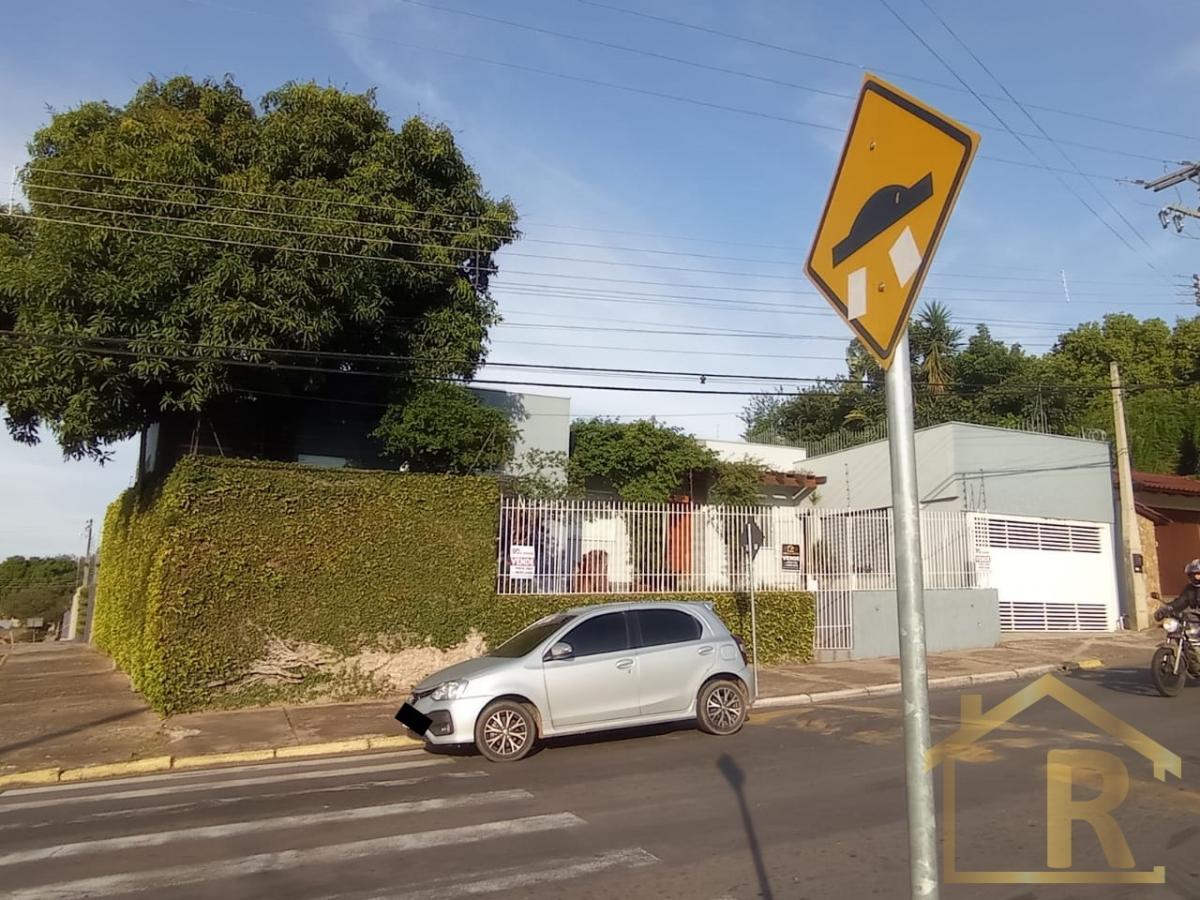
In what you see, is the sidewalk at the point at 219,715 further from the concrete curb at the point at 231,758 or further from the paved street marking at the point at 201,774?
the paved street marking at the point at 201,774

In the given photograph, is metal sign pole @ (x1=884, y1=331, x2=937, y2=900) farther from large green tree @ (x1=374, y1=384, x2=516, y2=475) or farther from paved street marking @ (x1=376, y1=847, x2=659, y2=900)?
large green tree @ (x1=374, y1=384, x2=516, y2=475)

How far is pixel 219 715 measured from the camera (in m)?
13.0

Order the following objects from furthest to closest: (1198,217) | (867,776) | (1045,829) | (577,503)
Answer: (1198,217) < (577,503) < (867,776) < (1045,829)

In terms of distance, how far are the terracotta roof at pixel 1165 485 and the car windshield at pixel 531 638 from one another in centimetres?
2228

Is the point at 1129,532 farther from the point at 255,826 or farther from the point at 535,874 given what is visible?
the point at 255,826

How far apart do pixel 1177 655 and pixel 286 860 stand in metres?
11.2

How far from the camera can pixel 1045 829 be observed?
634 cm

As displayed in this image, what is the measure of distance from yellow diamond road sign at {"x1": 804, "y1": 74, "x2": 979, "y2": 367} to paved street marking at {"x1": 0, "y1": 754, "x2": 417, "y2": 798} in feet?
30.0

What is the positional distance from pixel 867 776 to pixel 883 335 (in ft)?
22.8

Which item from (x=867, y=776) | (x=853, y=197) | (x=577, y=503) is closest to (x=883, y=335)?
(x=853, y=197)

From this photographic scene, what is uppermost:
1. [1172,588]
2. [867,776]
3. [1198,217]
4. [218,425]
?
[1198,217]

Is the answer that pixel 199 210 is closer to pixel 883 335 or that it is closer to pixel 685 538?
pixel 685 538

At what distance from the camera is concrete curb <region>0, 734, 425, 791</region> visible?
988 centimetres

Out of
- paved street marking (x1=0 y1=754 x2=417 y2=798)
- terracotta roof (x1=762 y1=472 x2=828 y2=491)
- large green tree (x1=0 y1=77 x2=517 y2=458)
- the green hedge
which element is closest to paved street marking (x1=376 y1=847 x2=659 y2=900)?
Answer: paved street marking (x1=0 y1=754 x2=417 y2=798)
